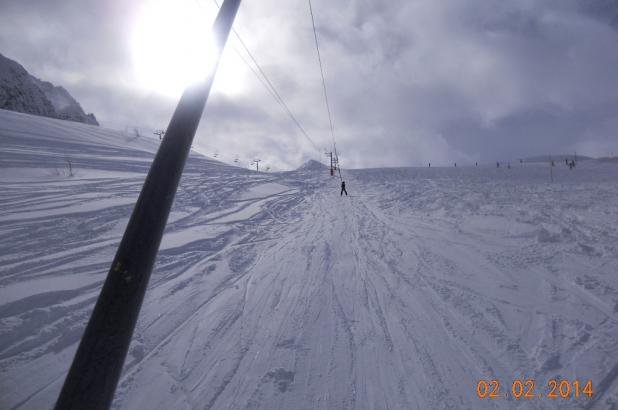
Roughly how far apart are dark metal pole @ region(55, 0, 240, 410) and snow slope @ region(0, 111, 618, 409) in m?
1.75

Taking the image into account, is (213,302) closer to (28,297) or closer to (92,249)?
(28,297)

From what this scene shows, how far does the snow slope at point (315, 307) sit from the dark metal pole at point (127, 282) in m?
1.75

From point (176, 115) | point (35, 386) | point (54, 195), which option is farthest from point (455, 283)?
point (54, 195)

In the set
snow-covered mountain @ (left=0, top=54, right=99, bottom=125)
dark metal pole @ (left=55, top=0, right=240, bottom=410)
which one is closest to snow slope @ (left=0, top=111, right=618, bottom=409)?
dark metal pole @ (left=55, top=0, right=240, bottom=410)

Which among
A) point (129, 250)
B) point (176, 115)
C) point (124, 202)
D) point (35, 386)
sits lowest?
point (35, 386)

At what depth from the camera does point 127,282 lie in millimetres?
2062

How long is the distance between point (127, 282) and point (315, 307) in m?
3.92

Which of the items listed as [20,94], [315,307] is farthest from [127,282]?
[20,94]

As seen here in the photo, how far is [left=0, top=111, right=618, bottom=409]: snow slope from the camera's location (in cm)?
355

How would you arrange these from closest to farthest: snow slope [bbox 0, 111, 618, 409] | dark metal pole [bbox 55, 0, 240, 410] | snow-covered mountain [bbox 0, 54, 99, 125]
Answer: dark metal pole [bbox 55, 0, 240, 410] < snow slope [bbox 0, 111, 618, 409] < snow-covered mountain [bbox 0, 54, 99, 125]

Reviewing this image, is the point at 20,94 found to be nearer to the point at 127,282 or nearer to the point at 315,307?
the point at 315,307

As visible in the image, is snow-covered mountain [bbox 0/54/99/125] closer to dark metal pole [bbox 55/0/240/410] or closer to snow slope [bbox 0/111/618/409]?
snow slope [bbox 0/111/618/409]

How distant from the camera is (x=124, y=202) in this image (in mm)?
11875

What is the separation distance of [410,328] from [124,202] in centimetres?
1151
